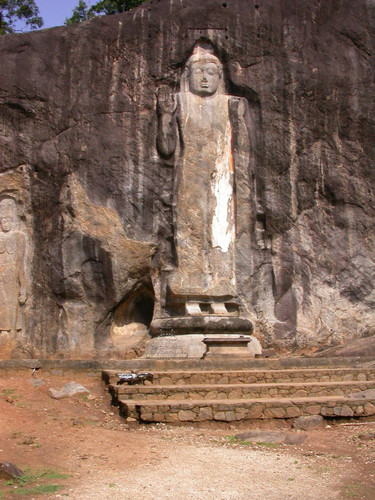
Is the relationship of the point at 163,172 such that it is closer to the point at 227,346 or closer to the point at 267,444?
the point at 227,346

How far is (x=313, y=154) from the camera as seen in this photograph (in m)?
12.2

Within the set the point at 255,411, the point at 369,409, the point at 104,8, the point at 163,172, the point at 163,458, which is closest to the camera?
the point at 163,458

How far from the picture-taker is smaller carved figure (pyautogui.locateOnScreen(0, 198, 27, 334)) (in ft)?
37.9

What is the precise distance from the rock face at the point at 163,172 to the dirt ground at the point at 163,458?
354 centimetres

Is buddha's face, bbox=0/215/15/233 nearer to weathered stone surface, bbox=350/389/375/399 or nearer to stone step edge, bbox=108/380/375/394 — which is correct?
stone step edge, bbox=108/380/375/394

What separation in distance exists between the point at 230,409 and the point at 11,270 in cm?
569

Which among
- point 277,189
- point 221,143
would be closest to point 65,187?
point 221,143

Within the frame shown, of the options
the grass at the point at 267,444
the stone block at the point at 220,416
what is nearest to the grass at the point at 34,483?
the grass at the point at 267,444

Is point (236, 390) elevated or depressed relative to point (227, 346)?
depressed

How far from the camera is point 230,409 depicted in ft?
24.5

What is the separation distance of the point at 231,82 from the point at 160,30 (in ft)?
5.30

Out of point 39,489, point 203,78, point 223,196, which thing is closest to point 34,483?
point 39,489

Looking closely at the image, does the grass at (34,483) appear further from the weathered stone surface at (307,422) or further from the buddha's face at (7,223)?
the buddha's face at (7,223)

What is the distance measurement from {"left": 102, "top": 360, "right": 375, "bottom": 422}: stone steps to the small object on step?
6cm
